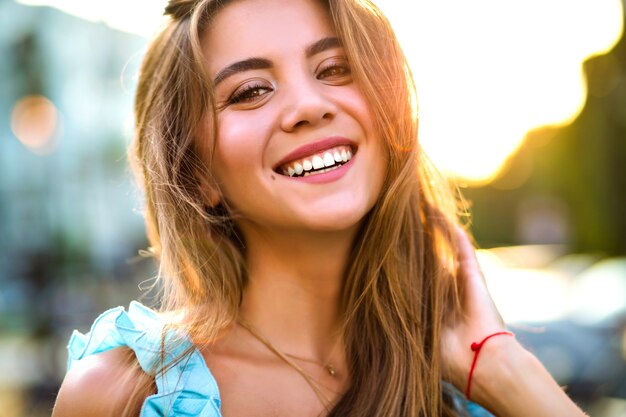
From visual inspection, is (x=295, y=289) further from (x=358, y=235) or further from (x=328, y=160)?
(x=328, y=160)

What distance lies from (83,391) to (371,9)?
161 cm

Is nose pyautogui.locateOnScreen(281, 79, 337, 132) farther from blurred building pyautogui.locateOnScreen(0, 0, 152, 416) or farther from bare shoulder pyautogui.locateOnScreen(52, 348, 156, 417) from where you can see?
blurred building pyautogui.locateOnScreen(0, 0, 152, 416)

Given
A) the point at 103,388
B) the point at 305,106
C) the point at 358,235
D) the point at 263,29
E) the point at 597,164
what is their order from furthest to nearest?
the point at 597,164 < the point at 358,235 < the point at 263,29 < the point at 305,106 < the point at 103,388

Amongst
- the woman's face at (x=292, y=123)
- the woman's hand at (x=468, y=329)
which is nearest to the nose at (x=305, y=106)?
the woman's face at (x=292, y=123)

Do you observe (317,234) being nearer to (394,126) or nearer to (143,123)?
(394,126)

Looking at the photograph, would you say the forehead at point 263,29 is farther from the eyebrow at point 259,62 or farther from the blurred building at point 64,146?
the blurred building at point 64,146

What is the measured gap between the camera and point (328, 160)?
241 cm

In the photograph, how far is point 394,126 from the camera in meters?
2.56

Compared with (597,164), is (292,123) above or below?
above

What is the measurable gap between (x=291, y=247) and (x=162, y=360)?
0.63 metres

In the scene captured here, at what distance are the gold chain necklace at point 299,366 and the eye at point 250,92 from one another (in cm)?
78

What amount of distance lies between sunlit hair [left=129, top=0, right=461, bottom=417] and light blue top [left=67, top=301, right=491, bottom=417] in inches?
3.7

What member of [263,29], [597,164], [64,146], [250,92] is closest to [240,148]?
[250,92]

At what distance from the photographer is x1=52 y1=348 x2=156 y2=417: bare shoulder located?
2.14 m
